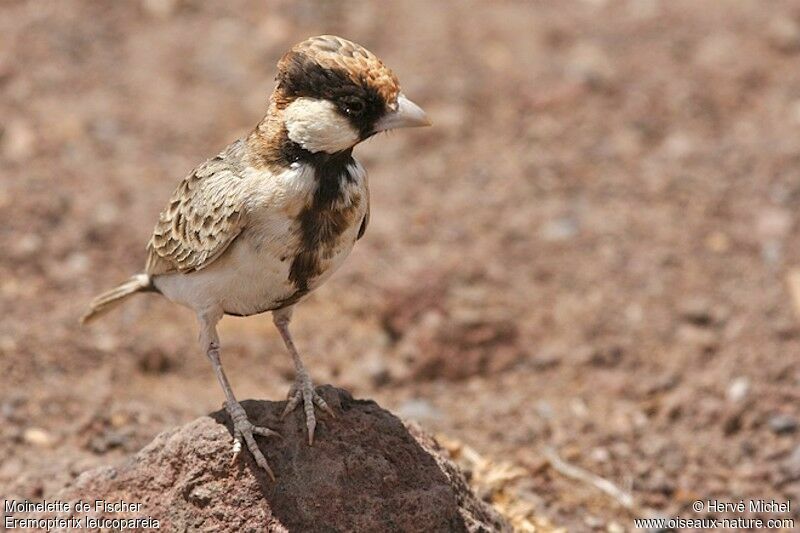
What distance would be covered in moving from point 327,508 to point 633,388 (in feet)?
12.6

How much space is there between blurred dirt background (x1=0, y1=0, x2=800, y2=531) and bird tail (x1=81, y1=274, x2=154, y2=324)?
80 cm

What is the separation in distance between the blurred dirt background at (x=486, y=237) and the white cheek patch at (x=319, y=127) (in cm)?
136

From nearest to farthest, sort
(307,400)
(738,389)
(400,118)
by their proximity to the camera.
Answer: (400,118) → (307,400) → (738,389)

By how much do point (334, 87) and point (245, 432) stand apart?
1675mm

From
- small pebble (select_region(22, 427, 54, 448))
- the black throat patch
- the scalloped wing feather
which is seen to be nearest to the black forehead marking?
the black throat patch

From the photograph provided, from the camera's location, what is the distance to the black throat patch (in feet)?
17.4

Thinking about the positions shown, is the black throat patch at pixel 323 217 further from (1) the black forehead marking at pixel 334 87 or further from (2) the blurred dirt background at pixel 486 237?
(2) the blurred dirt background at pixel 486 237

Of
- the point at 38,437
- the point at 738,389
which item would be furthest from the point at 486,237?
the point at 38,437

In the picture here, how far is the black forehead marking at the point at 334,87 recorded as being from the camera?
16.6 ft

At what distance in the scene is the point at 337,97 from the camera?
16.7ft

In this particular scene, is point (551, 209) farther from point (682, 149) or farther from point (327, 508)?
point (327, 508)

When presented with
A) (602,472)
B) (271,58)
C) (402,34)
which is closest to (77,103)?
(271,58)

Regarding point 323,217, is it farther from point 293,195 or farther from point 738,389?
point 738,389

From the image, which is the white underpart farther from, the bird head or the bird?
the bird head
